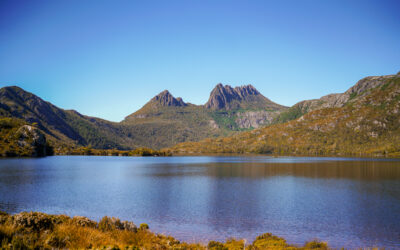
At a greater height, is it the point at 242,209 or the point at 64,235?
the point at 64,235

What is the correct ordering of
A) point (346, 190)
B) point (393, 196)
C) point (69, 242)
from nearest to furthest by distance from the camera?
point (69, 242), point (393, 196), point (346, 190)

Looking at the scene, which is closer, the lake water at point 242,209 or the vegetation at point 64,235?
the vegetation at point 64,235

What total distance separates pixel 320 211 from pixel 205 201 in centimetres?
1979

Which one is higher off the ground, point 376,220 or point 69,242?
point 69,242

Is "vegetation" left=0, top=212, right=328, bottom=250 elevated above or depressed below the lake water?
above

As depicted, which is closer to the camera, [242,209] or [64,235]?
[64,235]

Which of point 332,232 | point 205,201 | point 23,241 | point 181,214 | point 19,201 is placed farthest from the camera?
point 205,201

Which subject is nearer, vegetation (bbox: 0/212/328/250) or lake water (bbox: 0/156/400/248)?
vegetation (bbox: 0/212/328/250)

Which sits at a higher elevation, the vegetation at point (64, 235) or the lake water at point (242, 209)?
the vegetation at point (64, 235)

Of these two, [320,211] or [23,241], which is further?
[320,211]

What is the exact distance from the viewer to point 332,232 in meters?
32.2

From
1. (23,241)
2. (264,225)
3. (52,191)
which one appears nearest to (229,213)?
(264,225)

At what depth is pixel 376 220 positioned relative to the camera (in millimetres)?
37250

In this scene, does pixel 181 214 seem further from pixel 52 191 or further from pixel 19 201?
pixel 52 191
